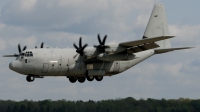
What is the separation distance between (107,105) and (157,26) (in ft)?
62.0

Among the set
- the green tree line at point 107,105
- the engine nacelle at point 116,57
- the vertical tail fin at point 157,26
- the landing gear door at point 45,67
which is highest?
the vertical tail fin at point 157,26

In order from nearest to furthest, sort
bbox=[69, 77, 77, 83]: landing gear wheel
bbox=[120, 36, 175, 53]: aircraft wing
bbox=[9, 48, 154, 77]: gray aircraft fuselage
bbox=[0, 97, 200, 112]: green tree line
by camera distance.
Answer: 1. bbox=[120, 36, 175, 53]: aircraft wing
2. bbox=[9, 48, 154, 77]: gray aircraft fuselage
3. bbox=[69, 77, 77, 83]: landing gear wheel
4. bbox=[0, 97, 200, 112]: green tree line

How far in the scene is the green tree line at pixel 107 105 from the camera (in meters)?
69.2

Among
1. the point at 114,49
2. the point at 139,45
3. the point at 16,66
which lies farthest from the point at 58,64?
the point at 139,45

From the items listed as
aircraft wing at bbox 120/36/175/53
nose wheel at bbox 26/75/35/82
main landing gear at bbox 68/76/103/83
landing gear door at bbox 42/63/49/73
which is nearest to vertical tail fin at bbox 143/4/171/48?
aircraft wing at bbox 120/36/175/53

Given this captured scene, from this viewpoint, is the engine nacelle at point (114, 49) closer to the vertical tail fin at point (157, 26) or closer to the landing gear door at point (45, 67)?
the landing gear door at point (45, 67)

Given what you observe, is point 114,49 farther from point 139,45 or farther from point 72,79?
point 72,79

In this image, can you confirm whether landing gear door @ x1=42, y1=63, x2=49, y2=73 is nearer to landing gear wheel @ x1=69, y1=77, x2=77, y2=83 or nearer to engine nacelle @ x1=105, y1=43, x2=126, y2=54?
landing gear wheel @ x1=69, y1=77, x2=77, y2=83

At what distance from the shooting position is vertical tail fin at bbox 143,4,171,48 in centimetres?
5269

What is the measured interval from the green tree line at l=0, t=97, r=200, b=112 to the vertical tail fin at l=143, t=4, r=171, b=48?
56.6 ft

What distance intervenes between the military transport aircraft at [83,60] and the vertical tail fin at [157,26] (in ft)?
7.76

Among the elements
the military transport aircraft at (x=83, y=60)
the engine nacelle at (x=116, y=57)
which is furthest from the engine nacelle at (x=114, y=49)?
the engine nacelle at (x=116, y=57)

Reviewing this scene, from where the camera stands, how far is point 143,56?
51.0 metres

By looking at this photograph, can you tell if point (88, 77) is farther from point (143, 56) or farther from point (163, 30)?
point (163, 30)
